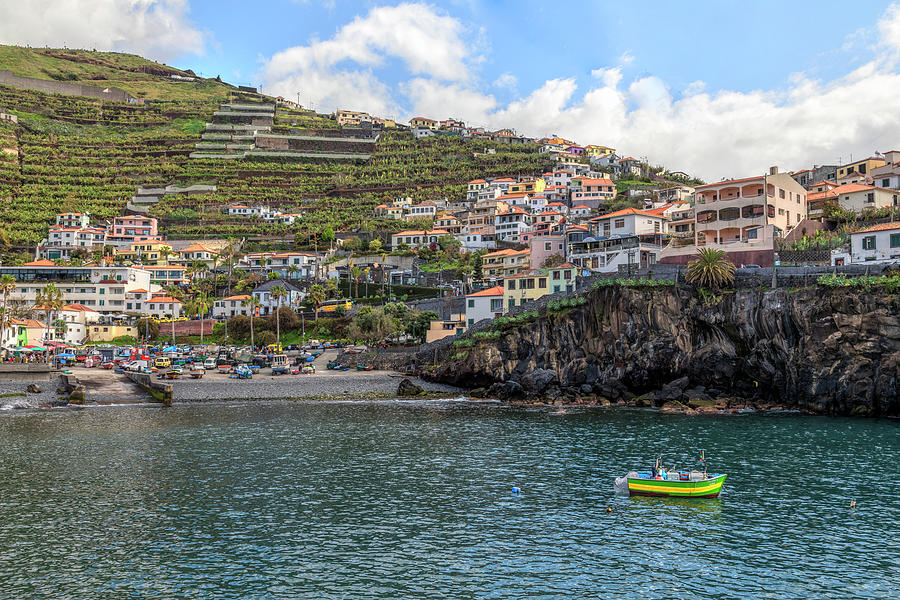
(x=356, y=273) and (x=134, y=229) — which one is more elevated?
(x=134, y=229)

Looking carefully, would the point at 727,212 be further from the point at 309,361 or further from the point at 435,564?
the point at 435,564

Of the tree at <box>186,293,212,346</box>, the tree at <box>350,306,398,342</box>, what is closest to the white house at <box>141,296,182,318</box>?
the tree at <box>186,293,212,346</box>

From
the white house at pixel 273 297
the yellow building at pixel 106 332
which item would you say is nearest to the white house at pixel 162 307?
the yellow building at pixel 106 332

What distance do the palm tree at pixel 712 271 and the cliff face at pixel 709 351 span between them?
65.5 inches

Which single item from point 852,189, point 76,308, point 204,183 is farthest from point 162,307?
point 852,189

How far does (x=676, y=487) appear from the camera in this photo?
3303cm

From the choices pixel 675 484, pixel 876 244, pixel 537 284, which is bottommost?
pixel 675 484

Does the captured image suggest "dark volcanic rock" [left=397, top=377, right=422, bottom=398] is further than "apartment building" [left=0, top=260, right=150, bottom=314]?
No

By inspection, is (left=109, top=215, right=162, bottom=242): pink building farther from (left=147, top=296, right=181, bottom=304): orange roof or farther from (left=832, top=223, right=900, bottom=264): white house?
(left=832, top=223, right=900, bottom=264): white house

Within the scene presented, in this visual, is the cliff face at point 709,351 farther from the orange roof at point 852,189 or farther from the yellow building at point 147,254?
the yellow building at point 147,254

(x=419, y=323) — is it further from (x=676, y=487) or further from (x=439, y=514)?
(x=439, y=514)

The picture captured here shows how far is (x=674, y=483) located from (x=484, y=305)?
5593 cm

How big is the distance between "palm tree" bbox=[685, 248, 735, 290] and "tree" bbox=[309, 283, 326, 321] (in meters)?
60.1

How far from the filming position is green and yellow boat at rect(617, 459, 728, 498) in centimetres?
3275
